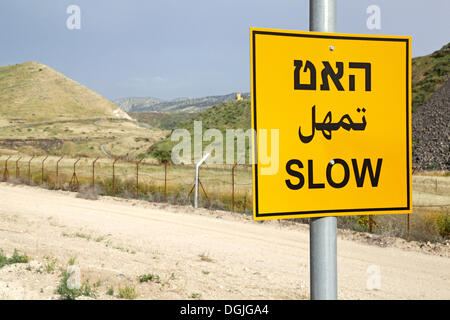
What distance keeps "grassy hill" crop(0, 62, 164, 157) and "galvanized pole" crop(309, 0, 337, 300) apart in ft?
237

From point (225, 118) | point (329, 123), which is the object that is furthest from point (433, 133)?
point (329, 123)

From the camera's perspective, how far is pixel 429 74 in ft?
253

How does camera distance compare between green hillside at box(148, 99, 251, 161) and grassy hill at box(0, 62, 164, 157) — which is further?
green hillside at box(148, 99, 251, 161)

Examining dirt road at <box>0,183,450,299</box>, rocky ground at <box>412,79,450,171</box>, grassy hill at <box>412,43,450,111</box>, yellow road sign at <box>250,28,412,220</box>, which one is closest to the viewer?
yellow road sign at <box>250,28,412,220</box>

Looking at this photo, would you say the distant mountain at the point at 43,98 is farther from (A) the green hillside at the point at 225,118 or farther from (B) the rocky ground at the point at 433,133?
(B) the rocky ground at the point at 433,133

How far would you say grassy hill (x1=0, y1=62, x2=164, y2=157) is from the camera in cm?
8369

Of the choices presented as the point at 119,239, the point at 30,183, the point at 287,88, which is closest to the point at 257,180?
the point at 287,88

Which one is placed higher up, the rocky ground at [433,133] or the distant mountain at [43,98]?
the distant mountain at [43,98]

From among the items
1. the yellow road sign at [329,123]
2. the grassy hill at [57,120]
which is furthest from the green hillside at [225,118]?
the yellow road sign at [329,123]

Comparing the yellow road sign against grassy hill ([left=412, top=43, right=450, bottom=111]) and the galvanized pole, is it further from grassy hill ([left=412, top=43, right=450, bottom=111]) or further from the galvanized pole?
grassy hill ([left=412, top=43, right=450, bottom=111])

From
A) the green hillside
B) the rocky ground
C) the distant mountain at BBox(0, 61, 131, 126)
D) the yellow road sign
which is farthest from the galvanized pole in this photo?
the distant mountain at BBox(0, 61, 131, 126)

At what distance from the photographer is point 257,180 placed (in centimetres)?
199

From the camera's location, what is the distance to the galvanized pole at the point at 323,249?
2.05 m

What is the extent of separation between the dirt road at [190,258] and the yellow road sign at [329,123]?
6.15m
